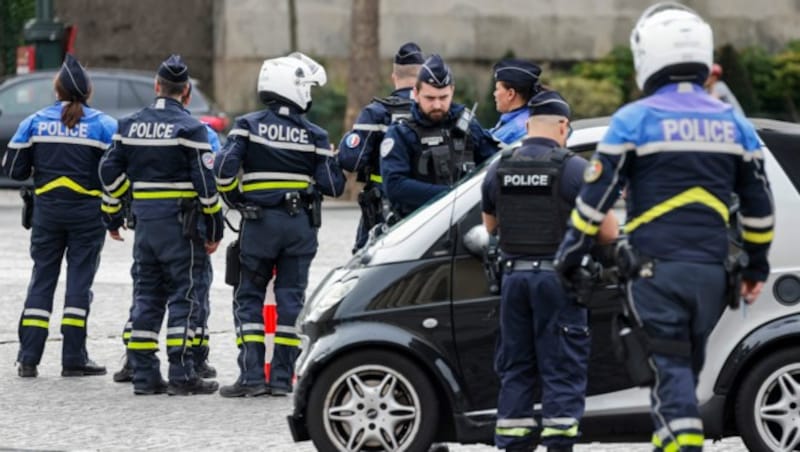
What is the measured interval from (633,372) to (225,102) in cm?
2789

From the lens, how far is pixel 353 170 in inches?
435

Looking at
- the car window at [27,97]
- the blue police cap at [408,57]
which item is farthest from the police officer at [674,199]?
the car window at [27,97]

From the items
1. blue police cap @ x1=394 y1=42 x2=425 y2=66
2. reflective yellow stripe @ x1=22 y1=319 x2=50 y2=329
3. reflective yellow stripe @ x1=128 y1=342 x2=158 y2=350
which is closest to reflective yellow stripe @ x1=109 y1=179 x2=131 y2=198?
reflective yellow stripe @ x1=128 y1=342 x2=158 y2=350

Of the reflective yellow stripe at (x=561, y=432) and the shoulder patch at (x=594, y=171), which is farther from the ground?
the shoulder patch at (x=594, y=171)

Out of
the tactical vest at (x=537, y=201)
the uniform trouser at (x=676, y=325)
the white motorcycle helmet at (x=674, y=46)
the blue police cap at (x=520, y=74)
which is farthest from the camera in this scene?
the blue police cap at (x=520, y=74)

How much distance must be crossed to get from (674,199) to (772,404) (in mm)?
1686

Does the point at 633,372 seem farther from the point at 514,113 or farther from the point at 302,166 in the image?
the point at 302,166

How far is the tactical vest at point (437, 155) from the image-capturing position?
9.83 meters

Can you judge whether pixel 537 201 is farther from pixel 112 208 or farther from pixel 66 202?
pixel 66 202

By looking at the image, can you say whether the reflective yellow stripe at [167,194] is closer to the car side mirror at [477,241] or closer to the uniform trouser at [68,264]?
the uniform trouser at [68,264]

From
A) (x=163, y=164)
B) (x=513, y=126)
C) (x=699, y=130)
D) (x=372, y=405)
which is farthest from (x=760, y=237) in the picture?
(x=163, y=164)

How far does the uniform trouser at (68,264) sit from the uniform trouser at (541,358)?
14.5ft

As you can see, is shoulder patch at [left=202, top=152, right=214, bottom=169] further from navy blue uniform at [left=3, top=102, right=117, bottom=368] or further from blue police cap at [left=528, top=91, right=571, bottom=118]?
blue police cap at [left=528, top=91, right=571, bottom=118]

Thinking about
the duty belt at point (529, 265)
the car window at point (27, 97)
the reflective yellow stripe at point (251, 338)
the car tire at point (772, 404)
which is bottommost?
the car tire at point (772, 404)
